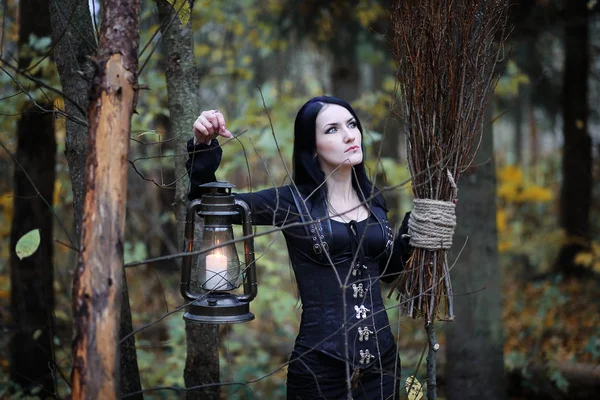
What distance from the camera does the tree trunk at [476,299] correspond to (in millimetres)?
4301

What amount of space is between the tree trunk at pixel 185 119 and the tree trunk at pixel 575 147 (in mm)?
5333

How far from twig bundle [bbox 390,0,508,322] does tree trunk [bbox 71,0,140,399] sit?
49.5 inches

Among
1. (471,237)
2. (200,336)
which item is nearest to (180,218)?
(200,336)

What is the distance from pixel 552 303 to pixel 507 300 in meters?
1.35

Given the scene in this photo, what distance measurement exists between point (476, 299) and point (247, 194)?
226cm

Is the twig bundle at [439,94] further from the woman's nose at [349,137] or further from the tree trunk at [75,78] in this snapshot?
the tree trunk at [75,78]

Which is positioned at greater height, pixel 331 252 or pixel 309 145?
pixel 309 145

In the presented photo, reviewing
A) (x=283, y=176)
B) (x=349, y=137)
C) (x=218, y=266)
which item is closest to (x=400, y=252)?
(x=349, y=137)

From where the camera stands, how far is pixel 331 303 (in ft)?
8.97

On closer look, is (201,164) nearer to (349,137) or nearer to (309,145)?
(309,145)

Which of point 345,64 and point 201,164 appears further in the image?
point 345,64

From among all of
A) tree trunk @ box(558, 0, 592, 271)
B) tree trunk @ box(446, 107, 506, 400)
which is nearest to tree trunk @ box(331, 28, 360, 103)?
tree trunk @ box(558, 0, 592, 271)

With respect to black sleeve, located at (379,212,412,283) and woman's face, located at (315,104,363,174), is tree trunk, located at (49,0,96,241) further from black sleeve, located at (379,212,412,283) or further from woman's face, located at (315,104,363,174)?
black sleeve, located at (379,212,412,283)

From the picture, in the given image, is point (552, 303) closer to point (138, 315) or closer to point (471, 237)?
point (471, 237)
